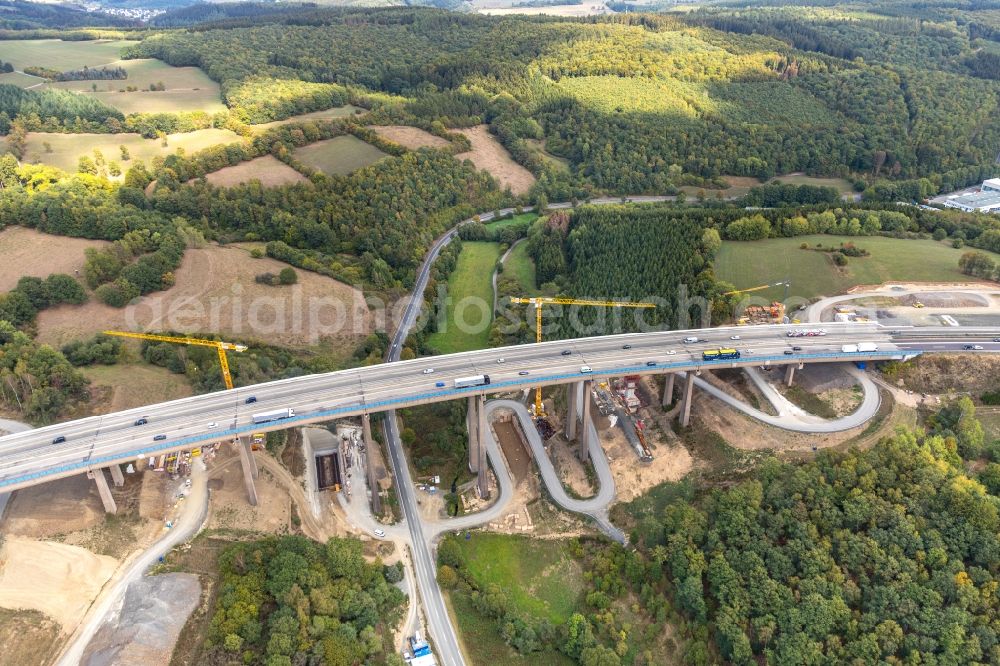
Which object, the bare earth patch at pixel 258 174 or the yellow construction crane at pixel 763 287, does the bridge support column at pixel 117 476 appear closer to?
the bare earth patch at pixel 258 174

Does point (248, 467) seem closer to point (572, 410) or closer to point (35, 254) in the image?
point (572, 410)

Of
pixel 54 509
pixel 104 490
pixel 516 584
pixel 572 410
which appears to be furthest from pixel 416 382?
pixel 54 509

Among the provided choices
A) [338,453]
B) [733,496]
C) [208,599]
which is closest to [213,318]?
[338,453]

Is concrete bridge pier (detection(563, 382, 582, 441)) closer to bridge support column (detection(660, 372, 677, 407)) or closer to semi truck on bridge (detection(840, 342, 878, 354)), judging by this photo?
bridge support column (detection(660, 372, 677, 407))

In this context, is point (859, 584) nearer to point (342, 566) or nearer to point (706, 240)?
point (342, 566)

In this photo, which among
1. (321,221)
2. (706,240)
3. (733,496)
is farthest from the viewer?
(321,221)

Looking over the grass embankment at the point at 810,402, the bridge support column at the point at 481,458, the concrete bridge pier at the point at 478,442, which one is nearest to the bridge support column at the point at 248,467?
the concrete bridge pier at the point at 478,442

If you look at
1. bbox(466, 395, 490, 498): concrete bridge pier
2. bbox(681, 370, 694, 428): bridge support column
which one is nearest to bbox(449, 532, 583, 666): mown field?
bbox(466, 395, 490, 498): concrete bridge pier
